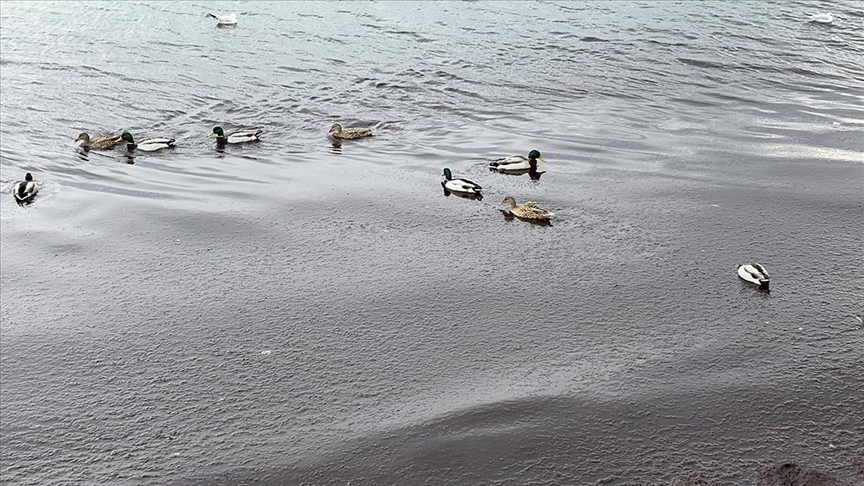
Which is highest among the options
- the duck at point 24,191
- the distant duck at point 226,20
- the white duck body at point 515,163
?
the distant duck at point 226,20

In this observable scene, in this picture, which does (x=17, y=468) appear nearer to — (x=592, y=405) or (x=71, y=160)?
(x=592, y=405)

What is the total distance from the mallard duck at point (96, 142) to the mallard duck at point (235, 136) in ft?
6.68

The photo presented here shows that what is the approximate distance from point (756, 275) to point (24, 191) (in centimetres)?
1242

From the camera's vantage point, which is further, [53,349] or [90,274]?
[90,274]

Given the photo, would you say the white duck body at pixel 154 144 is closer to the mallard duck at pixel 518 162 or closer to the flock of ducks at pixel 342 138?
the flock of ducks at pixel 342 138

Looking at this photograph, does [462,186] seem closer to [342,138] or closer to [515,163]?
[515,163]

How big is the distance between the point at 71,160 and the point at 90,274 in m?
6.62

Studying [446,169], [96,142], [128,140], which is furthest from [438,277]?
[96,142]

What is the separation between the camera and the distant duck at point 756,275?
454 inches

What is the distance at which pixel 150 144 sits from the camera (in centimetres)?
1938

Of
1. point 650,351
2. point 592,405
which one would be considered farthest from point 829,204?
point 592,405

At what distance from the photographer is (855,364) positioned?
9789 millimetres

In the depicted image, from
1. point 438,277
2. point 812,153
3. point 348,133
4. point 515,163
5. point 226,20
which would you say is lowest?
point 438,277

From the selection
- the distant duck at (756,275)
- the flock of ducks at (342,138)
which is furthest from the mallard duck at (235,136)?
the distant duck at (756,275)
